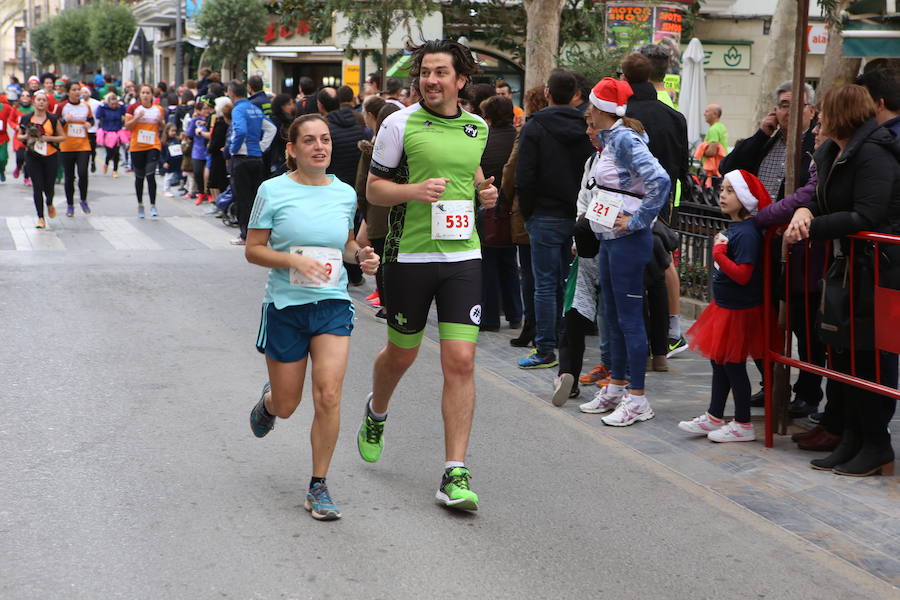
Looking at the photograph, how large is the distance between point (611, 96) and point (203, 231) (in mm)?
10892

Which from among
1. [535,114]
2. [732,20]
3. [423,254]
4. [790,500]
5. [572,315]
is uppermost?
[732,20]

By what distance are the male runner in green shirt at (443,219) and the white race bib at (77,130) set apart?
42.2 ft

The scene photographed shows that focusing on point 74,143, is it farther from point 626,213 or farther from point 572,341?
point 626,213

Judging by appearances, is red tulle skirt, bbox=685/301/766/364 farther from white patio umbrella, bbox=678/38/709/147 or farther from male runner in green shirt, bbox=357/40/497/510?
white patio umbrella, bbox=678/38/709/147

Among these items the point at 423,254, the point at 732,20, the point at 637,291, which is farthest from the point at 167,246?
the point at 732,20

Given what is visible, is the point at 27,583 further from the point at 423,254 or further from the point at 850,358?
the point at 850,358

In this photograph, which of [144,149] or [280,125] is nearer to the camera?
[280,125]

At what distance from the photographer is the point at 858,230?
5.91m

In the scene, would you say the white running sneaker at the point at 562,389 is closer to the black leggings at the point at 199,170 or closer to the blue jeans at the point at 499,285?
the blue jeans at the point at 499,285

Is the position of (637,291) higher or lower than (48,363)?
higher

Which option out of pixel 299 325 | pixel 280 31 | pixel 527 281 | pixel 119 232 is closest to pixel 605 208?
pixel 527 281

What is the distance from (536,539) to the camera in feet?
16.6

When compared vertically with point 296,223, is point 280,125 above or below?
above

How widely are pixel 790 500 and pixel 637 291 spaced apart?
1.80m
